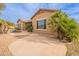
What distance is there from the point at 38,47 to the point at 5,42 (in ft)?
1.12

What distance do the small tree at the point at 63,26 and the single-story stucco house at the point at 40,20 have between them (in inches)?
2.2

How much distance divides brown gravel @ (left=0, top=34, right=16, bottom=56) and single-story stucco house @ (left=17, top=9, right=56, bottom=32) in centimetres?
18

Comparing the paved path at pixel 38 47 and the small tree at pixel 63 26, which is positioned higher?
the small tree at pixel 63 26

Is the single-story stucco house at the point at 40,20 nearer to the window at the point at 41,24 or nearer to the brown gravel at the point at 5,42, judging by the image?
the window at the point at 41,24

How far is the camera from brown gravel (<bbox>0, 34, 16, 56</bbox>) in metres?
1.72

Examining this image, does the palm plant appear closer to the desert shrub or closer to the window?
the desert shrub

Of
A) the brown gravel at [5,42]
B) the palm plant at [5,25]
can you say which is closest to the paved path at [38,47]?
the brown gravel at [5,42]

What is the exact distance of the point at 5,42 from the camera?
1.74 meters

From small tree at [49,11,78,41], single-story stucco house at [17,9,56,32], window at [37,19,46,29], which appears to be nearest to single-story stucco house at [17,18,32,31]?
single-story stucco house at [17,9,56,32]

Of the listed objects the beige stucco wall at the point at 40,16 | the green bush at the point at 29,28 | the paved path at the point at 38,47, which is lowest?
the paved path at the point at 38,47

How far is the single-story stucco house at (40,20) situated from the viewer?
5.75 feet

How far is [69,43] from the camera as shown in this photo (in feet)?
5.70

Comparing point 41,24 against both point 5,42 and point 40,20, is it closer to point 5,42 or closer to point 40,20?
point 40,20

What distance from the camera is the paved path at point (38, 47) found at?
5.66 ft
